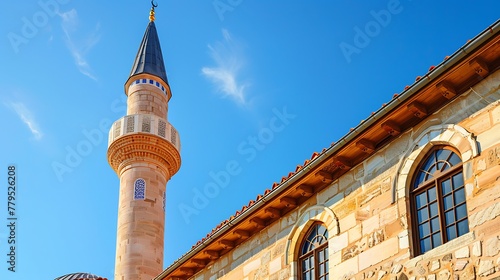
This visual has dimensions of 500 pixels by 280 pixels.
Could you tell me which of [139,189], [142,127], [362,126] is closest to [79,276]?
[139,189]

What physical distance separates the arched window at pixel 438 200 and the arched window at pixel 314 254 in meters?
1.85

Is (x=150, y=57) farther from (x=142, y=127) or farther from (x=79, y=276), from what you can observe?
(x=79, y=276)

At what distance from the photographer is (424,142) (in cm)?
980

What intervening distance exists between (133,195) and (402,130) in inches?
540

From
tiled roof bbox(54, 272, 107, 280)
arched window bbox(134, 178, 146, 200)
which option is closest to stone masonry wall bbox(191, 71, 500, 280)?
tiled roof bbox(54, 272, 107, 280)

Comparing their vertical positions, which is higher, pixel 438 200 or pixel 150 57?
pixel 150 57

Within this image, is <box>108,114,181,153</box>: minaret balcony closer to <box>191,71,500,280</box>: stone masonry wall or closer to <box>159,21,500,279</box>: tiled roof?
<box>159,21,500,279</box>: tiled roof

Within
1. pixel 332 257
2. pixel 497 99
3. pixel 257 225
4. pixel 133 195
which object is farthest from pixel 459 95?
pixel 133 195

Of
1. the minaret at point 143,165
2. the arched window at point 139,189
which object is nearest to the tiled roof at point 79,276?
the minaret at point 143,165

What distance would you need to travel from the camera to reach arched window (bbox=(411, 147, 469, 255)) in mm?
9086

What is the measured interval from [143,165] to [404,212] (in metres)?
14.5

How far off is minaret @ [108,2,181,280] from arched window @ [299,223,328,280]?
10.7 meters

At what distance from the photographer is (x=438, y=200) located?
9.36 metres

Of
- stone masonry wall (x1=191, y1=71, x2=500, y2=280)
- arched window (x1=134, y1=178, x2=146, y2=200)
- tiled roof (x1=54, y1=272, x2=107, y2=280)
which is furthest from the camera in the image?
arched window (x1=134, y1=178, x2=146, y2=200)
